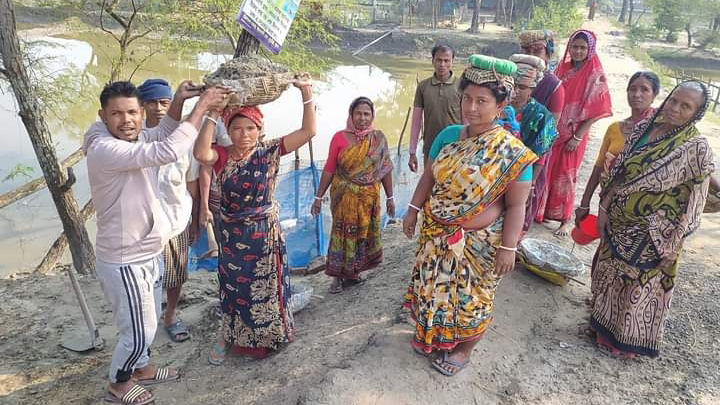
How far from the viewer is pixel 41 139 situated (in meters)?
4.08

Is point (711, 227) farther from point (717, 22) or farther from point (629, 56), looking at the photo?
point (717, 22)

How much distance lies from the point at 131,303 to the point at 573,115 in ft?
12.7

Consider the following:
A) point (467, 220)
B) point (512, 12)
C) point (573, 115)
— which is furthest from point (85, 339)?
point (512, 12)

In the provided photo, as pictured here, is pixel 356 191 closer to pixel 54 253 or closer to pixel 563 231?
pixel 563 231

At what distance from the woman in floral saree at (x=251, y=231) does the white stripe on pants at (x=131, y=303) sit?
0.42 m

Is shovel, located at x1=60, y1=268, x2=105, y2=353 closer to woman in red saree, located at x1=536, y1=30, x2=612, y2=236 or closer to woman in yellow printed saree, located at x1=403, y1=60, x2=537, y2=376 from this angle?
woman in yellow printed saree, located at x1=403, y1=60, x2=537, y2=376

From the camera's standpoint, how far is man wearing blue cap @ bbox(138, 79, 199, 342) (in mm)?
2773

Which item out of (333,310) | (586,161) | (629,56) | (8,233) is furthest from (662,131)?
(629,56)

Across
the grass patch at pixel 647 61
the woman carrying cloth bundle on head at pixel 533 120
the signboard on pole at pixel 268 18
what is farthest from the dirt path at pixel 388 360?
the grass patch at pixel 647 61

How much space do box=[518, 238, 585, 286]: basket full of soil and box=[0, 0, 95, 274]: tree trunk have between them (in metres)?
4.00

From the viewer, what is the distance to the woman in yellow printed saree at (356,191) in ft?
11.9

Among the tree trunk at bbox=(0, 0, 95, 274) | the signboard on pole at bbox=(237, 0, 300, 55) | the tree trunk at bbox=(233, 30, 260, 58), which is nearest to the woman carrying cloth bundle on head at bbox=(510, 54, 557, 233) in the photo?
the signboard on pole at bbox=(237, 0, 300, 55)

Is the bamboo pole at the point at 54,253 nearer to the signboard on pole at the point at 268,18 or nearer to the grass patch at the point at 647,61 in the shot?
the signboard on pole at the point at 268,18

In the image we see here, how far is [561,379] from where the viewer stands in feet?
8.87
